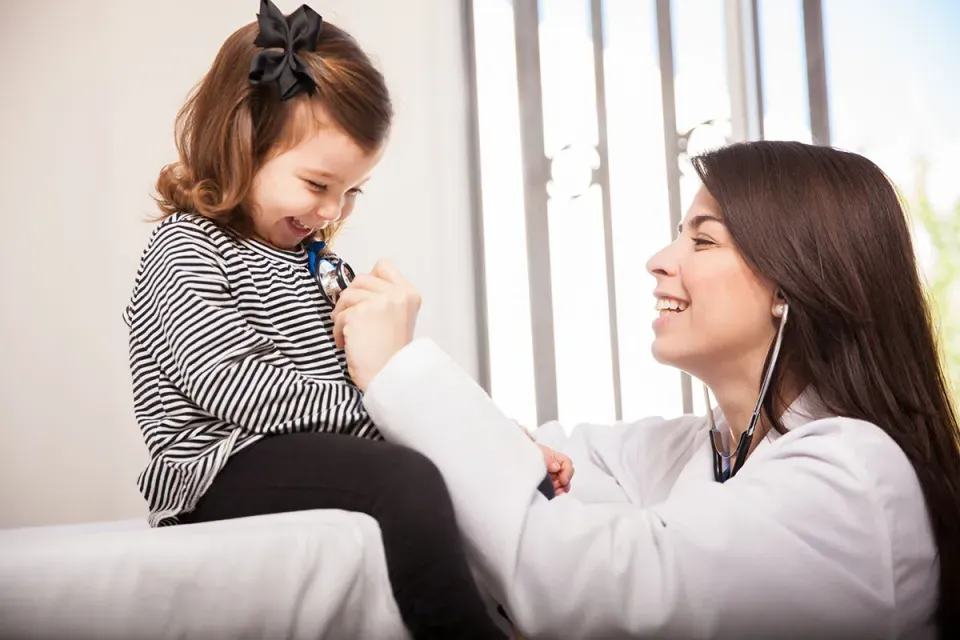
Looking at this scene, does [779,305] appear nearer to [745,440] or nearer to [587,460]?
[745,440]

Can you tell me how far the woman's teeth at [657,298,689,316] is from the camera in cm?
117

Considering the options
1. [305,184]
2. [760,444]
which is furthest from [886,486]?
[305,184]

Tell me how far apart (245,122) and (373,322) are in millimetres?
435

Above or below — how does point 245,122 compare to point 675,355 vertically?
above

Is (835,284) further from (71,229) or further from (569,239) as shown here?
(71,229)

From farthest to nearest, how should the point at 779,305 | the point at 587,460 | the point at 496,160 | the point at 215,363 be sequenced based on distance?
1. the point at 496,160
2. the point at 587,460
3. the point at 779,305
4. the point at 215,363

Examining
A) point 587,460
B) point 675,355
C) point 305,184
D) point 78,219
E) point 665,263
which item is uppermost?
point 78,219

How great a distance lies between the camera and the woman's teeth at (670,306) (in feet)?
3.85

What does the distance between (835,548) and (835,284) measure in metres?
0.36

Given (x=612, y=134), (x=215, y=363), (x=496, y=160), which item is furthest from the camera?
(x=496, y=160)

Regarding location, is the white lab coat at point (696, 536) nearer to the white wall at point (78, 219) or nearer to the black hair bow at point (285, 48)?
the black hair bow at point (285, 48)

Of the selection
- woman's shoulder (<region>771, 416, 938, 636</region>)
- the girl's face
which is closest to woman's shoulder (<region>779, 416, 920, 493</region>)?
woman's shoulder (<region>771, 416, 938, 636</region>)

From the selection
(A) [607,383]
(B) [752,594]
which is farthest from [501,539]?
(A) [607,383]

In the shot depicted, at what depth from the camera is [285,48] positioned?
1.26m
